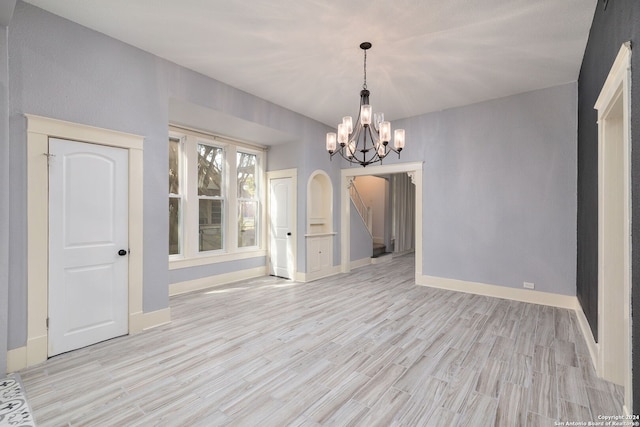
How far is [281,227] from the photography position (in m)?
6.12

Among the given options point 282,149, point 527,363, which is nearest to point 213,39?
point 282,149

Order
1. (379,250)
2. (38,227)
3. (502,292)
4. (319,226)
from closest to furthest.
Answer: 1. (38,227)
2. (502,292)
3. (319,226)
4. (379,250)

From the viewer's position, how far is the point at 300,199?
5797 millimetres

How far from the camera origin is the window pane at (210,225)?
17.4 feet

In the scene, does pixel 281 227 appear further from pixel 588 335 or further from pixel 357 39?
pixel 588 335

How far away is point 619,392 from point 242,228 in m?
5.56

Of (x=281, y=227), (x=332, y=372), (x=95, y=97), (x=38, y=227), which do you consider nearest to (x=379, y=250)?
(x=281, y=227)

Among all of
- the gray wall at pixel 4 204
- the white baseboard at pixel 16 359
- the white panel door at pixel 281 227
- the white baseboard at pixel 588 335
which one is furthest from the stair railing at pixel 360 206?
the white baseboard at pixel 16 359

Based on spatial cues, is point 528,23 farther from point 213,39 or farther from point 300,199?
point 300,199

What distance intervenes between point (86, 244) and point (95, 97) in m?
1.56

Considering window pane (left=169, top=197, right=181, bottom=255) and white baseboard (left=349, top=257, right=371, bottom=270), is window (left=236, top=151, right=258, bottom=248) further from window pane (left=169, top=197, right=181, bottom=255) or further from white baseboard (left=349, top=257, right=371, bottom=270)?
white baseboard (left=349, top=257, right=371, bottom=270)

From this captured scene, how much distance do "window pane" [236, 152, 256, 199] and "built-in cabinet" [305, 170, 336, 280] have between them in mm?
1262

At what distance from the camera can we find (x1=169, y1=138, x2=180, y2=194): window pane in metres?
4.90

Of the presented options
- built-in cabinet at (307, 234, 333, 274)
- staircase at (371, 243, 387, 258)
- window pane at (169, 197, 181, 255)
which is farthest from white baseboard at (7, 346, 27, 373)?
staircase at (371, 243, 387, 258)
